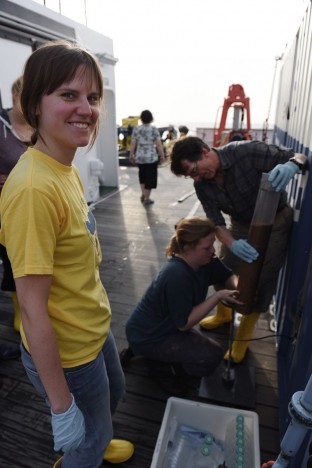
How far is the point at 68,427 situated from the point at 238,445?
3.39 ft

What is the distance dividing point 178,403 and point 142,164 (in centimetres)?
532

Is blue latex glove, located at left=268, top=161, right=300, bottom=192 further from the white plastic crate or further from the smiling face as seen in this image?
the white plastic crate

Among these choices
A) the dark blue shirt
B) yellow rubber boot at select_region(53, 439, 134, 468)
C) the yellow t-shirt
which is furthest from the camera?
the dark blue shirt

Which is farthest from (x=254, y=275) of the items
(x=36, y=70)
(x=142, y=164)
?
(x=142, y=164)

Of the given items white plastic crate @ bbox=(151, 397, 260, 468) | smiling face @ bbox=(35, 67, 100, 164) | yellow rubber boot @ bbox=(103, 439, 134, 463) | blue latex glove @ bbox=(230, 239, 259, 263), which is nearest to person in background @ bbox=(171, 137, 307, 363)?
blue latex glove @ bbox=(230, 239, 259, 263)

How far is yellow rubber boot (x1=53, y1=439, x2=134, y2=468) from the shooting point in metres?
1.83

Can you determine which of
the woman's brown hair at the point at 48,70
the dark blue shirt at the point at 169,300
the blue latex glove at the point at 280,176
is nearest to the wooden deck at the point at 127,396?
Answer: the dark blue shirt at the point at 169,300

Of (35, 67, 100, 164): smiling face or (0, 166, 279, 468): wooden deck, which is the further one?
(0, 166, 279, 468): wooden deck

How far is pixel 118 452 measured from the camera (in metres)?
1.84

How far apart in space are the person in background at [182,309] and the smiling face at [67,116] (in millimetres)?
1126

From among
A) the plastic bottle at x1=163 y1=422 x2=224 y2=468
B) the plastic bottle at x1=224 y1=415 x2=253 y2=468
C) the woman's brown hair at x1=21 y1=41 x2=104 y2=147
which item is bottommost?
the plastic bottle at x1=163 y1=422 x2=224 y2=468

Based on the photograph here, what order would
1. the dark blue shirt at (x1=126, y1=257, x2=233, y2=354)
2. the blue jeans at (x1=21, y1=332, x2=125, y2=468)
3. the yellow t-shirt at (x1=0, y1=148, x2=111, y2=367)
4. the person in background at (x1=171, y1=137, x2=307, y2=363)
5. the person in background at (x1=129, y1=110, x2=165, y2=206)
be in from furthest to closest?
the person in background at (x1=129, y1=110, x2=165, y2=206) < the person in background at (x1=171, y1=137, x2=307, y2=363) < the dark blue shirt at (x1=126, y1=257, x2=233, y2=354) < the blue jeans at (x1=21, y1=332, x2=125, y2=468) < the yellow t-shirt at (x1=0, y1=148, x2=111, y2=367)

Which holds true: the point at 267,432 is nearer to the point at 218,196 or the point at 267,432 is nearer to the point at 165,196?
the point at 218,196

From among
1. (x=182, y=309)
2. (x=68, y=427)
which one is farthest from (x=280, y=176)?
(x=68, y=427)
